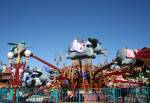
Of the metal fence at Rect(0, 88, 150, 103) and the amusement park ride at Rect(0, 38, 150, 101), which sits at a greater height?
the amusement park ride at Rect(0, 38, 150, 101)

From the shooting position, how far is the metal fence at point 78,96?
11.5 metres

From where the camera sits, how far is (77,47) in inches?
594

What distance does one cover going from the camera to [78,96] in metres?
12.6

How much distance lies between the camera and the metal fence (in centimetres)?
1147

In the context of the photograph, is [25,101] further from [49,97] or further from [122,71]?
[122,71]

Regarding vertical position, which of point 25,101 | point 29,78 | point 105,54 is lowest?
point 25,101

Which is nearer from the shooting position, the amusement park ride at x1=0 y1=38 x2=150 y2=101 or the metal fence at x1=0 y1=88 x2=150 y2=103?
the metal fence at x1=0 y1=88 x2=150 y2=103

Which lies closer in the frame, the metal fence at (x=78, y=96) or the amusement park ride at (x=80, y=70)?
the metal fence at (x=78, y=96)

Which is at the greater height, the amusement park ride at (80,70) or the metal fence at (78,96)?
the amusement park ride at (80,70)

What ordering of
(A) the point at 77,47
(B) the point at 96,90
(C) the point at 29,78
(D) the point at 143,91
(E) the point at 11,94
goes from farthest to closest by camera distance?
(C) the point at 29,78 → (A) the point at 77,47 → (E) the point at 11,94 → (B) the point at 96,90 → (D) the point at 143,91

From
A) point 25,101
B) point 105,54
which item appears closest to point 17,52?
point 25,101

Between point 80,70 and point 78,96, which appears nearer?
point 78,96

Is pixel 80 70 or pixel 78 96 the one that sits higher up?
pixel 80 70

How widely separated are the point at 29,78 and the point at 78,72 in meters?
4.15
